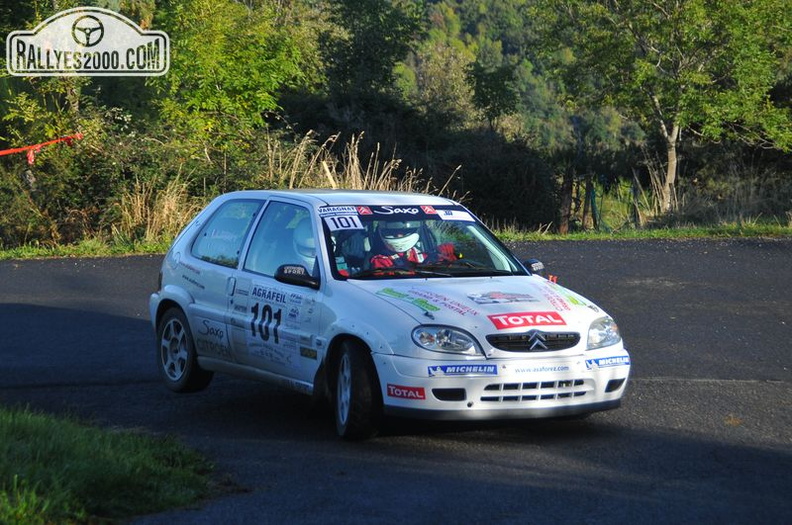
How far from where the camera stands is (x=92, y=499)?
18.6ft

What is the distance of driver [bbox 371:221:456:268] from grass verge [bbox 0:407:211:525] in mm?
2086

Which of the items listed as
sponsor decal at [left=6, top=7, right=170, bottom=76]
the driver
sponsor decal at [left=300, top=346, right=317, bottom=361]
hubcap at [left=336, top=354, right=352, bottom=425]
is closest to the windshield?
the driver

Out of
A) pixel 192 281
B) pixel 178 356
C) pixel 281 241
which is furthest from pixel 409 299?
pixel 178 356

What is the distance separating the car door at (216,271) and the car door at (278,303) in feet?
0.49

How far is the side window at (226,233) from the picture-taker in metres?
8.95

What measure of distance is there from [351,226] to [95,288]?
714cm

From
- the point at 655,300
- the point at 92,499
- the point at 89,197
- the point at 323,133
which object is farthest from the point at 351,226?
the point at 323,133

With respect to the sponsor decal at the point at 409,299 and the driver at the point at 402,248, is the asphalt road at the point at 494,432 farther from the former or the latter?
the driver at the point at 402,248

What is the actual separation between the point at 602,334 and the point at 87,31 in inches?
738

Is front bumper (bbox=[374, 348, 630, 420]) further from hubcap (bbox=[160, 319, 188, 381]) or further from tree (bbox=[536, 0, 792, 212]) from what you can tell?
tree (bbox=[536, 0, 792, 212])

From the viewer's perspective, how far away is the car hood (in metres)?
7.26

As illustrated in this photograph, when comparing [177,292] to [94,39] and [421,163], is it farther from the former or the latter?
[421,163]

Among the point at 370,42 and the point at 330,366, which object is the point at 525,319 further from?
the point at 370,42

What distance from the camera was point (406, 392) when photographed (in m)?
7.09
